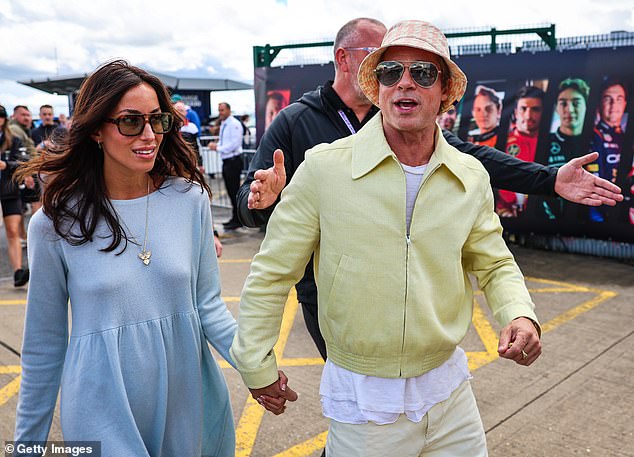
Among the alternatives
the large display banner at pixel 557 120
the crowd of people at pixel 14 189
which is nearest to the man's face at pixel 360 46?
the crowd of people at pixel 14 189

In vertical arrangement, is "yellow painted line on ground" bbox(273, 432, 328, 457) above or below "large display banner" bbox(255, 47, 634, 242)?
below

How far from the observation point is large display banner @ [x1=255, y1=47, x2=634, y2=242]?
289 inches

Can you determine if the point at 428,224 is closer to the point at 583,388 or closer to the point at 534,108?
the point at 583,388

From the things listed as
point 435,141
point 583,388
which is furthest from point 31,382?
point 583,388

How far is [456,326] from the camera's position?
215 cm

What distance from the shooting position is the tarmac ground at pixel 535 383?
3.73 metres

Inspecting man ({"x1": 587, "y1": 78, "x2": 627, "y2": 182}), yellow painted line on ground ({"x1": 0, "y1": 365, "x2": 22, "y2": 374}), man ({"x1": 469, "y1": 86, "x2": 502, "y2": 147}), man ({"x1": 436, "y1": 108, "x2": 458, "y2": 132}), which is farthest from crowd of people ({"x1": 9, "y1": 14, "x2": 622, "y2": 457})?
man ({"x1": 436, "y1": 108, "x2": 458, "y2": 132})

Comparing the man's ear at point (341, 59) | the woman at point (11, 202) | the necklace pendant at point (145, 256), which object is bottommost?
the woman at point (11, 202)

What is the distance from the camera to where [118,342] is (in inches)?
85.7

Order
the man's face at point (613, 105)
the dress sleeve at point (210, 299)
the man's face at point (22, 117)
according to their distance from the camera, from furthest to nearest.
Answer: the man's face at point (22, 117)
the man's face at point (613, 105)
the dress sleeve at point (210, 299)

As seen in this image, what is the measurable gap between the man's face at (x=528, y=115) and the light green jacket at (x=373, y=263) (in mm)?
6140

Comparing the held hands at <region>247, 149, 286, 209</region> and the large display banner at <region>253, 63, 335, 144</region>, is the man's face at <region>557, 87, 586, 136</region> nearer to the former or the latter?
the large display banner at <region>253, 63, 335, 144</region>

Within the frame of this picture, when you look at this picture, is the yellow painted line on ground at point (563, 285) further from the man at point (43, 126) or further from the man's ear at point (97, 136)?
→ the man at point (43, 126)

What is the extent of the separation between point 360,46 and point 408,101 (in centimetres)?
100
